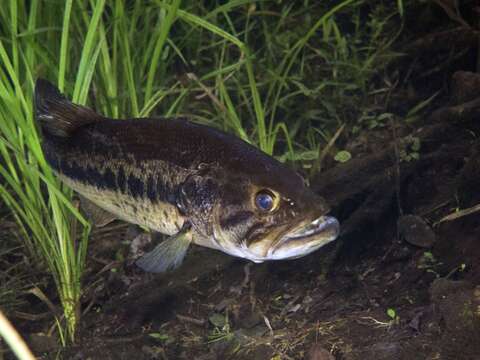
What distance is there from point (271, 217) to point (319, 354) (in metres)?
0.80

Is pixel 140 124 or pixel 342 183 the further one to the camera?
pixel 342 183

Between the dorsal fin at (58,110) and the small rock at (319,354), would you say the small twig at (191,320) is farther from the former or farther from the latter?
the dorsal fin at (58,110)

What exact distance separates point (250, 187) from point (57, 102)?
135 cm

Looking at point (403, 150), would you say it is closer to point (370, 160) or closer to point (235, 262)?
point (370, 160)

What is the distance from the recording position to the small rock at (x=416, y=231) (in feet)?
11.3

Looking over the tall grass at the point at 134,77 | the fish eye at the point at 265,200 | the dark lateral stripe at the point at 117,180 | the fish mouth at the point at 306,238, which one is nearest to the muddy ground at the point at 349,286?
the tall grass at the point at 134,77

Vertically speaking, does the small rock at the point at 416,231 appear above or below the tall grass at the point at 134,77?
below

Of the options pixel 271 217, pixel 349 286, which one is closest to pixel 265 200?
pixel 271 217

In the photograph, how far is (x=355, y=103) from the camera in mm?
5586

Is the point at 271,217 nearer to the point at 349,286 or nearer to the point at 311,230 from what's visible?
the point at 311,230

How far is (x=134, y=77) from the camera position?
193 inches

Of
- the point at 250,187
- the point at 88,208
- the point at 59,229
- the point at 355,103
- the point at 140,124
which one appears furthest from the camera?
the point at 355,103

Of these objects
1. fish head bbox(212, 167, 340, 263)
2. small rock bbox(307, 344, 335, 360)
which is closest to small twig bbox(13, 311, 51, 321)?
fish head bbox(212, 167, 340, 263)

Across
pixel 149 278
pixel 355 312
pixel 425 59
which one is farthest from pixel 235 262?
pixel 425 59
